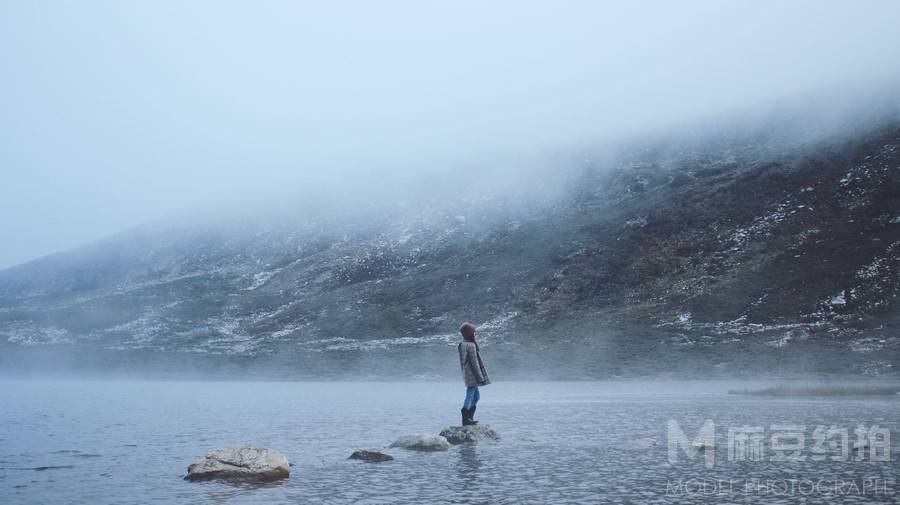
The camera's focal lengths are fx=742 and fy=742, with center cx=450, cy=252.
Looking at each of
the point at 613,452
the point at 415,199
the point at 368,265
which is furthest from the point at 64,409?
the point at 415,199

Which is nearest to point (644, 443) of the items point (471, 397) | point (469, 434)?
point (469, 434)

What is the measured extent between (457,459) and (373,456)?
200 cm

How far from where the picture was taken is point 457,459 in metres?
17.6

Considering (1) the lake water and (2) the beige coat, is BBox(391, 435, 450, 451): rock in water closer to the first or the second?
(1) the lake water

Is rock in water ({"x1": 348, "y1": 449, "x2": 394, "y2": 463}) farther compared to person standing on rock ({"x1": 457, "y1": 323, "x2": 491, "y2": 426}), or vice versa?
person standing on rock ({"x1": 457, "y1": 323, "x2": 491, "y2": 426})

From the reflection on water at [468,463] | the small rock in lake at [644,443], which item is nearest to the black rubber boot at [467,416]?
the reflection on water at [468,463]

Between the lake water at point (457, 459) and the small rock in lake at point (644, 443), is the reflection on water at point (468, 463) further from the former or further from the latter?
the small rock in lake at point (644, 443)

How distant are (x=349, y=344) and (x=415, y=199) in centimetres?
8699

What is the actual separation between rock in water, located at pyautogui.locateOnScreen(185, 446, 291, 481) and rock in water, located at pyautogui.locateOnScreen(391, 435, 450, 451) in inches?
173

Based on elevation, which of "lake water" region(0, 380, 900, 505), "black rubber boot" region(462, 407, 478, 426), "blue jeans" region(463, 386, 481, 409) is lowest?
"lake water" region(0, 380, 900, 505)

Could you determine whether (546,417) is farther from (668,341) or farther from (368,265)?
(368,265)

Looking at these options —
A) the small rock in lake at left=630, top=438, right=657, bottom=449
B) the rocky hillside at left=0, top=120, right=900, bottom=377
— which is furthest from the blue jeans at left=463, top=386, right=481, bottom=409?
the rocky hillside at left=0, top=120, right=900, bottom=377

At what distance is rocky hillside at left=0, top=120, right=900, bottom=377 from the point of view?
3270 inches

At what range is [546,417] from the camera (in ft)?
93.7
